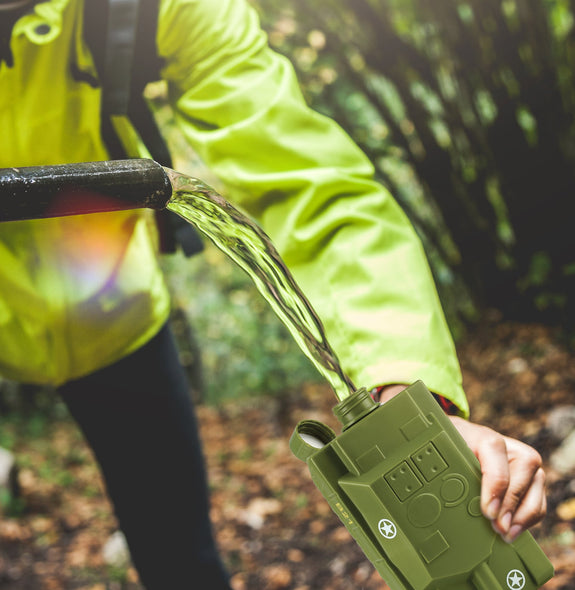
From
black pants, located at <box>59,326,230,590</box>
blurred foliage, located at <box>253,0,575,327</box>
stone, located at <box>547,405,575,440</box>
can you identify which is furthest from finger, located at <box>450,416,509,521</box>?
blurred foliage, located at <box>253,0,575,327</box>

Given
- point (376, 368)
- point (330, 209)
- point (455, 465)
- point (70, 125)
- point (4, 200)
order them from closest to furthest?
point (4, 200), point (455, 465), point (376, 368), point (330, 209), point (70, 125)

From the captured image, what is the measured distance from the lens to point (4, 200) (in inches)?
22.3

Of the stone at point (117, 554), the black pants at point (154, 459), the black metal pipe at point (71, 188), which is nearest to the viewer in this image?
the black metal pipe at point (71, 188)

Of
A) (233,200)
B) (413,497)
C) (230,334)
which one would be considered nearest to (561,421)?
(233,200)

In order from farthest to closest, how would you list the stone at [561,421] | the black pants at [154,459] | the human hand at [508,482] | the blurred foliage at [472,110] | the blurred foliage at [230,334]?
the blurred foliage at [230,334]
the blurred foliage at [472,110]
the stone at [561,421]
the black pants at [154,459]
the human hand at [508,482]

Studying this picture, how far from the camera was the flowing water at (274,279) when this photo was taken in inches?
29.8

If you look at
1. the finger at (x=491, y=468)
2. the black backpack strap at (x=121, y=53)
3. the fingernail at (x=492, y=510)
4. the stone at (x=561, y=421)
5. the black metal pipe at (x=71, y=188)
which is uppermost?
the black backpack strap at (x=121, y=53)

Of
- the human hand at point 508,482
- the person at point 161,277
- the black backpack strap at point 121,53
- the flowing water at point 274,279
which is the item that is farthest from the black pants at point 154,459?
the human hand at point 508,482

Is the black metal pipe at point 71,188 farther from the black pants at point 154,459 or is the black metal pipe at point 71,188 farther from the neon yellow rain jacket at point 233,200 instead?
the black pants at point 154,459

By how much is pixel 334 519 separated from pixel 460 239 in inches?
124

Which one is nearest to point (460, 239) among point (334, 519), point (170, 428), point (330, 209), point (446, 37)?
point (446, 37)

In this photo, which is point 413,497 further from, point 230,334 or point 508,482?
point 230,334

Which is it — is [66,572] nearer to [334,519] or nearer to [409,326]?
[334,519]

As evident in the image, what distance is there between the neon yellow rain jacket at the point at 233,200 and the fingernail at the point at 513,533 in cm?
26
